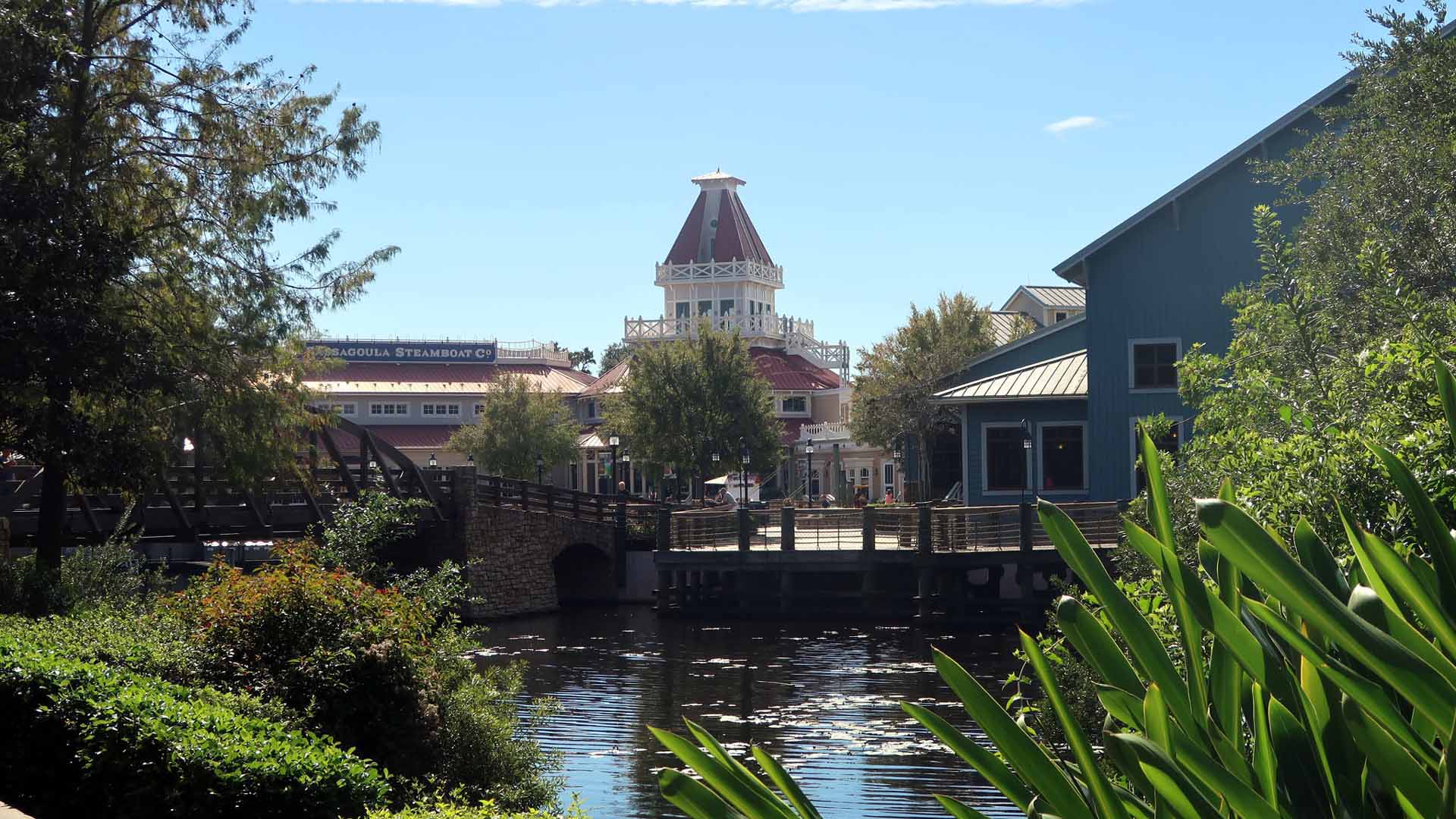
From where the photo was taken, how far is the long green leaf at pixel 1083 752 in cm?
241

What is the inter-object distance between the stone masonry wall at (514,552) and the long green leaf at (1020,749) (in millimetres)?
35202

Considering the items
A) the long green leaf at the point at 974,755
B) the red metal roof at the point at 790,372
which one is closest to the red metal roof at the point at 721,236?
the red metal roof at the point at 790,372

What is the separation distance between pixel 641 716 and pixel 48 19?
13.1 meters

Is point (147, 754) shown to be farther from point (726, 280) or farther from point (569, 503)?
point (726, 280)

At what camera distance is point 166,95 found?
23875mm

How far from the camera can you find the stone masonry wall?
37906mm

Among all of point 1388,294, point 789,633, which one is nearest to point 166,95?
point 789,633

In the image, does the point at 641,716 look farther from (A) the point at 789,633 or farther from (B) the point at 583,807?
(A) the point at 789,633

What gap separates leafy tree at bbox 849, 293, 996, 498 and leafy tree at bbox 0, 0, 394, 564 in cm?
3042

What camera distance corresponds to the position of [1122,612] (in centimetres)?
231

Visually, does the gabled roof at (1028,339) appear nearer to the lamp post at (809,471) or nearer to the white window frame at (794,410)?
the lamp post at (809,471)

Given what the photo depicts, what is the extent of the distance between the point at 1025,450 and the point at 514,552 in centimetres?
1371

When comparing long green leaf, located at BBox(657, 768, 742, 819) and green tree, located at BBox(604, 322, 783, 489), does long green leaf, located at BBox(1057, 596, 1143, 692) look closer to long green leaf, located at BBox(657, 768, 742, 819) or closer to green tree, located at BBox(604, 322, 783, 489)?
long green leaf, located at BBox(657, 768, 742, 819)

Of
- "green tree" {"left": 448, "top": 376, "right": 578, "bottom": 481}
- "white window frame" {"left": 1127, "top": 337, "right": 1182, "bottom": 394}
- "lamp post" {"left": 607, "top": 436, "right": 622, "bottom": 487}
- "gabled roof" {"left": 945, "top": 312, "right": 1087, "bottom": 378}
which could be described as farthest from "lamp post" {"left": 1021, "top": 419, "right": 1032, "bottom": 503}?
"green tree" {"left": 448, "top": 376, "right": 578, "bottom": 481}
